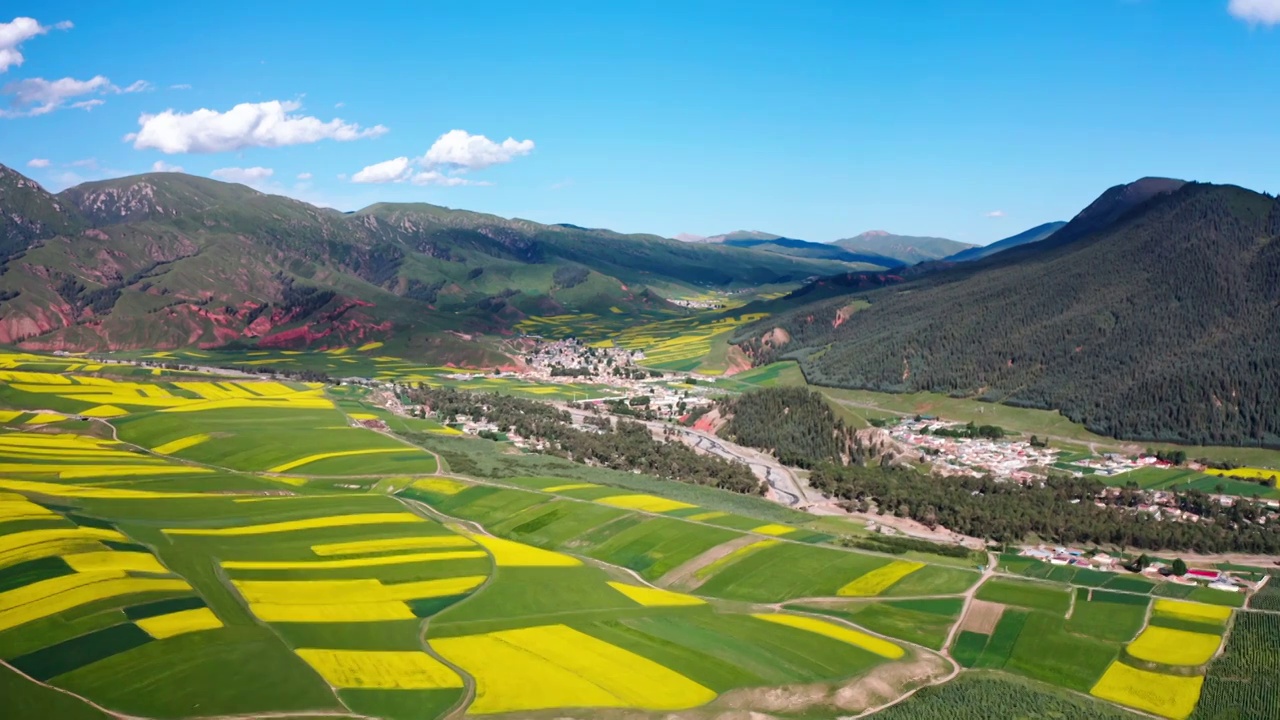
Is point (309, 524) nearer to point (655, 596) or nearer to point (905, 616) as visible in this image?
point (655, 596)

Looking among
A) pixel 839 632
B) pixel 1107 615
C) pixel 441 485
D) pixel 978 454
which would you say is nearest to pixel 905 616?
pixel 839 632

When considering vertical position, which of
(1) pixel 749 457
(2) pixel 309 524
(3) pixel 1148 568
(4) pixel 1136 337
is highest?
(4) pixel 1136 337

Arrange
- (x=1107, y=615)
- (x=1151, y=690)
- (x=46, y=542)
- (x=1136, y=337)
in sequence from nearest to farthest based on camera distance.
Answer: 1. (x=1151, y=690)
2. (x=1107, y=615)
3. (x=46, y=542)
4. (x=1136, y=337)

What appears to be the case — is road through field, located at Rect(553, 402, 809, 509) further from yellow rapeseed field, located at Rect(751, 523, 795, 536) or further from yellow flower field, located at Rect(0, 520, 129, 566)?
yellow flower field, located at Rect(0, 520, 129, 566)

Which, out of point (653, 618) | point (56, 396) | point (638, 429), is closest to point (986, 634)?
point (653, 618)

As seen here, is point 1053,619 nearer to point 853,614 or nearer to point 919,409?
point 853,614

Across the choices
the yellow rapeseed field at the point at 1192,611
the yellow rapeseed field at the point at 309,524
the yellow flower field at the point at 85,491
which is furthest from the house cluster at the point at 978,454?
the yellow flower field at the point at 85,491

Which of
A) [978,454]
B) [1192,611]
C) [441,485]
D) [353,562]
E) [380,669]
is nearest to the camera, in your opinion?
[380,669]
